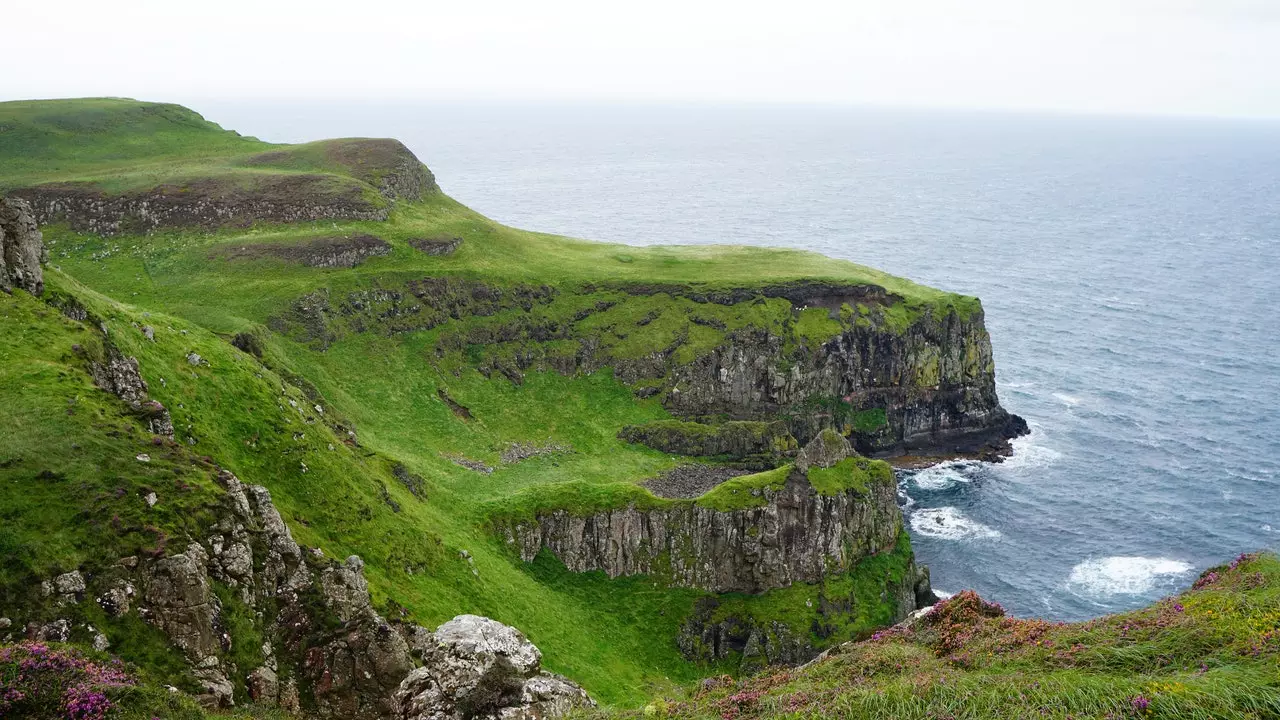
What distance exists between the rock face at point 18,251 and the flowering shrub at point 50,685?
27271 millimetres

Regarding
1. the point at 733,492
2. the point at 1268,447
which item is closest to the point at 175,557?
the point at 733,492

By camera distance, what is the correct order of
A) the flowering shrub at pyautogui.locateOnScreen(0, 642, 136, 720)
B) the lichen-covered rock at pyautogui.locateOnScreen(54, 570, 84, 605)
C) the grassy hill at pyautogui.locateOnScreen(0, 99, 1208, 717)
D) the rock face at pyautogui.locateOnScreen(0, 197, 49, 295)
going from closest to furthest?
the flowering shrub at pyautogui.locateOnScreen(0, 642, 136, 720), the lichen-covered rock at pyautogui.locateOnScreen(54, 570, 84, 605), the grassy hill at pyautogui.locateOnScreen(0, 99, 1208, 717), the rock face at pyautogui.locateOnScreen(0, 197, 49, 295)

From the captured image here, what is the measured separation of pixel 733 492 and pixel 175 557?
46707mm

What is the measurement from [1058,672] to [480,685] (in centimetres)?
2105

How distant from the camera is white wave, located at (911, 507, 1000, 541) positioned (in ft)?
293

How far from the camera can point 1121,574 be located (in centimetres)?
8056

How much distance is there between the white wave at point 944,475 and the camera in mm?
101062

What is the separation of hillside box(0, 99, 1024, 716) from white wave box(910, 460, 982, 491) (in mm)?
3025

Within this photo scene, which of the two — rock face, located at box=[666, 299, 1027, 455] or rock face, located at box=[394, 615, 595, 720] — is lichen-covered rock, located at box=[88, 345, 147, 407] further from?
rock face, located at box=[666, 299, 1027, 455]

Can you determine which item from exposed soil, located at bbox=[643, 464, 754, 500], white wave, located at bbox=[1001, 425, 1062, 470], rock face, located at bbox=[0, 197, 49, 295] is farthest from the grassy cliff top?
rock face, located at bbox=[0, 197, 49, 295]

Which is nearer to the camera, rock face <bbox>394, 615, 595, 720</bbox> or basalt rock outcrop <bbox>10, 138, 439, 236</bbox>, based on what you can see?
rock face <bbox>394, 615, 595, 720</bbox>

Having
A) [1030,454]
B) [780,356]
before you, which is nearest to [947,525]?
[1030,454]

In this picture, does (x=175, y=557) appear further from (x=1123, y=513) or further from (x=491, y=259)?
(x=1123, y=513)

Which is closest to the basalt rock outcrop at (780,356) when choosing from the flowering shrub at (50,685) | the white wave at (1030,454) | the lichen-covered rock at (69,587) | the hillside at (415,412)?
the hillside at (415,412)
